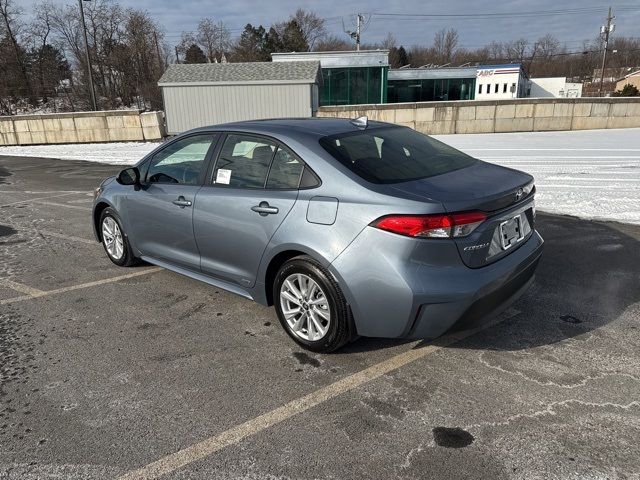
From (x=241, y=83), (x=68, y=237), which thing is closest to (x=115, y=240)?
(x=68, y=237)

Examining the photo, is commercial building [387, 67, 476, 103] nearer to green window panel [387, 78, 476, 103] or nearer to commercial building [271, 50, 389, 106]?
green window panel [387, 78, 476, 103]

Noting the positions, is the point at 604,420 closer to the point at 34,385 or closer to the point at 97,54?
the point at 34,385

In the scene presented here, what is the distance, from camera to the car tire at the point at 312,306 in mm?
3006

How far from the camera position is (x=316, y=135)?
11.1ft

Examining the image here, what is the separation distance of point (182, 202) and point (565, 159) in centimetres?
1088

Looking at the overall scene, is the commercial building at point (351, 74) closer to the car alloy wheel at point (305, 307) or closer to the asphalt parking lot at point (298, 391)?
the asphalt parking lot at point (298, 391)

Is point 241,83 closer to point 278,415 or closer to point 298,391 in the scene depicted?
point 298,391

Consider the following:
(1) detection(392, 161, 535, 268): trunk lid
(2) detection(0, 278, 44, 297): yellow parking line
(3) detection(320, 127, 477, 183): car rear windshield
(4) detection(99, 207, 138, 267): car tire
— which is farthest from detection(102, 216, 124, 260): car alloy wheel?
(1) detection(392, 161, 535, 268): trunk lid

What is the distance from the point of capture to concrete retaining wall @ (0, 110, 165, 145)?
2031cm

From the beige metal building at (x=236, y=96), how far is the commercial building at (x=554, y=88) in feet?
152

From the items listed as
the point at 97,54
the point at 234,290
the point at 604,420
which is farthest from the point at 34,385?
the point at 97,54

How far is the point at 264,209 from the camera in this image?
3309 millimetres

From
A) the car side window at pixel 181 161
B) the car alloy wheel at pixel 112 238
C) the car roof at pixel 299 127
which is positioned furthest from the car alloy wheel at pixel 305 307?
the car alloy wheel at pixel 112 238

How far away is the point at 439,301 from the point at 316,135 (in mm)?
1442
